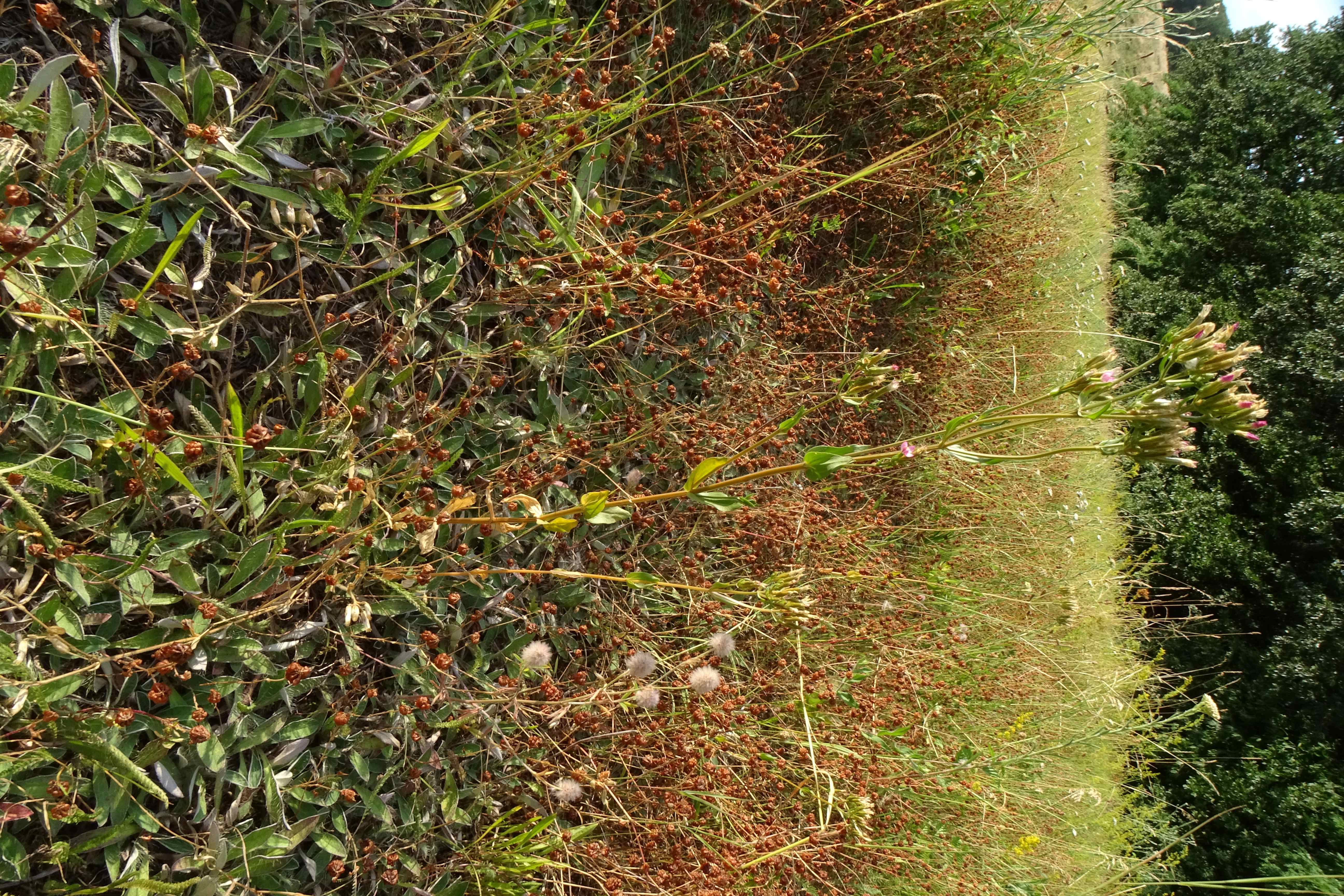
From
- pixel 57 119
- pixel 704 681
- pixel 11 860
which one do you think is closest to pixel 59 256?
pixel 57 119

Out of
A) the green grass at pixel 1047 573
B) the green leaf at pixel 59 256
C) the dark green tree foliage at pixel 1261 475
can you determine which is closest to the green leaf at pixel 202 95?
the green leaf at pixel 59 256

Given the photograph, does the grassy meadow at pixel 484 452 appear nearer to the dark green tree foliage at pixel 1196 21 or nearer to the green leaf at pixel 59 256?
the green leaf at pixel 59 256

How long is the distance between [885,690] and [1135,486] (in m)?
6.06

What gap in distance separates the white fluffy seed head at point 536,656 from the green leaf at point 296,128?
1.25 m

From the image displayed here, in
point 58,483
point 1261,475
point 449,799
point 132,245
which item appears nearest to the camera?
point 58,483

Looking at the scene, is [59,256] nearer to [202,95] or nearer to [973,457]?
[202,95]

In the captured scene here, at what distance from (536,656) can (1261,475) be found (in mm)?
8346

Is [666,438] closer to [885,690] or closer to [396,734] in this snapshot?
[396,734]

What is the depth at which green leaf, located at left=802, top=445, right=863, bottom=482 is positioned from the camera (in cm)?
134

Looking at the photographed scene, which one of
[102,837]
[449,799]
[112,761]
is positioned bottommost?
[449,799]

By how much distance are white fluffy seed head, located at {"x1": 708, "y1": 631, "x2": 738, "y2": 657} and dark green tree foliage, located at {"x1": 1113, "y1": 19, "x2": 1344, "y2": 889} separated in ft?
15.5

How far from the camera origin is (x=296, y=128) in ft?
5.20

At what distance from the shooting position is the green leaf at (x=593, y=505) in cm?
153

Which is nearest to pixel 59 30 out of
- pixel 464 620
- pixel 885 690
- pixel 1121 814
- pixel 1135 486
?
pixel 464 620
